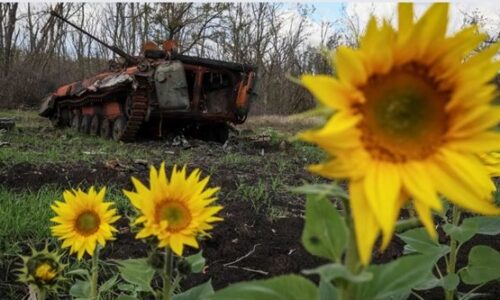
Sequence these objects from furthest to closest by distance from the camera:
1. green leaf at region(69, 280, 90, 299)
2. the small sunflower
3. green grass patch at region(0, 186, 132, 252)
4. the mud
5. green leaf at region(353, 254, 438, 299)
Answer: green grass patch at region(0, 186, 132, 252) < the mud < green leaf at region(69, 280, 90, 299) < the small sunflower < green leaf at region(353, 254, 438, 299)

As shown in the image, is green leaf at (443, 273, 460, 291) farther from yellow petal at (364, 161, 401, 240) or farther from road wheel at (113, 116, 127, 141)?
road wheel at (113, 116, 127, 141)

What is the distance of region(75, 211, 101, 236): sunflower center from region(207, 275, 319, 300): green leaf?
0.75 meters

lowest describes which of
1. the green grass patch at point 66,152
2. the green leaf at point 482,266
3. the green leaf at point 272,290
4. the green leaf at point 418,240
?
the green grass patch at point 66,152

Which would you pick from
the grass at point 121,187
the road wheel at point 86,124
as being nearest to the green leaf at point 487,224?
the grass at point 121,187

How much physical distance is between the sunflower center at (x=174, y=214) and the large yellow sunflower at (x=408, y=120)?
1.72ft

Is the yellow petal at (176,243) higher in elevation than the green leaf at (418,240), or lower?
higher

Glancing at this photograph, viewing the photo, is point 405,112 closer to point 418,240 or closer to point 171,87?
point 418,240

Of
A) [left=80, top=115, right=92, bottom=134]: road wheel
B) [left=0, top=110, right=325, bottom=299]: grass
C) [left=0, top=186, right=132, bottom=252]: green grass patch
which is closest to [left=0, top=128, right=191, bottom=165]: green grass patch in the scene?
[left=0, top=110, right=325, bottom=299]: grass

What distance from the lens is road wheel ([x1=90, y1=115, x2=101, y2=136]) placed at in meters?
13.0

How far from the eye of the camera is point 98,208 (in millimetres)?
1617

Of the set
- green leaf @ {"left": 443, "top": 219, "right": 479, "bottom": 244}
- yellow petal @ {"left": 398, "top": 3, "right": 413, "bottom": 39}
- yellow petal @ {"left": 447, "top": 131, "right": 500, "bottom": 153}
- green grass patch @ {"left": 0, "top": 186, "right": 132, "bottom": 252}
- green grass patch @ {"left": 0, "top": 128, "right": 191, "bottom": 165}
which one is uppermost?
yellow petal @ {"left": 398, "top": 3, "right": 413, "bottom": 39}

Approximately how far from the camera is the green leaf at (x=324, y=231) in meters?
0.94

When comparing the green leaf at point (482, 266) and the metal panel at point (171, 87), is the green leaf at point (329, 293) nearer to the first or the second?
the green leaf at point (482, 266)

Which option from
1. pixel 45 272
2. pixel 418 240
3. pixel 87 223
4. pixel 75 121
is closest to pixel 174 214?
pixel 45 272
